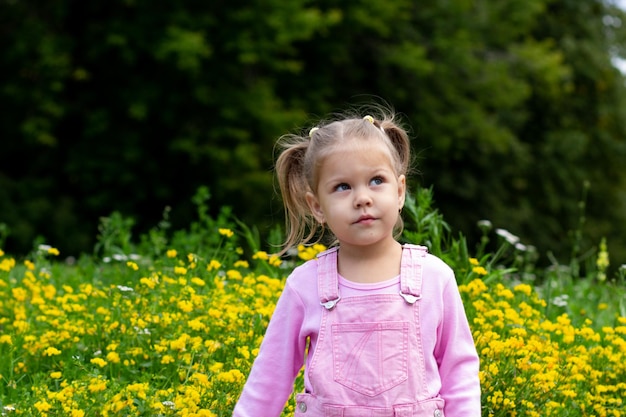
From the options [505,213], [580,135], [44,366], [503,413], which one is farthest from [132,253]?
[580,135]

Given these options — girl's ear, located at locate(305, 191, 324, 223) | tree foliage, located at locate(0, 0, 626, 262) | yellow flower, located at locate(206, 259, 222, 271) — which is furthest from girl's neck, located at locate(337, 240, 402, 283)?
tree foliage, located at locate(0, 0, 626, 262)

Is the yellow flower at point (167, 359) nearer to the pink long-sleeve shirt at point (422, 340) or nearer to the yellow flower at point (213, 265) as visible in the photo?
the yellow flower at point (213, 265)

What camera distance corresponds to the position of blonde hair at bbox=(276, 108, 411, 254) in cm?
271

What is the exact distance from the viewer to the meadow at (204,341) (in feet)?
11.5

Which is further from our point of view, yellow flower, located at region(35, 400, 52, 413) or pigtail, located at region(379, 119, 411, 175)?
yellow flower, located at region(35, 400, 52, 413)

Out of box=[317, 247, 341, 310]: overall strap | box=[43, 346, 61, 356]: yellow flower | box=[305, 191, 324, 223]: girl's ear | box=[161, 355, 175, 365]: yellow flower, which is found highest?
box=[305, 191, 324, 223]: girl's ear

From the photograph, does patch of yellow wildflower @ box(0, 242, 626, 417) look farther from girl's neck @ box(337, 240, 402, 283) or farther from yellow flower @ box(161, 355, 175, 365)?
girl's neck @ box(337, 240, 402, 283)

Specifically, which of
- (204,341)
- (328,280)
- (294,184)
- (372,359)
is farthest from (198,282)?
(372,359)

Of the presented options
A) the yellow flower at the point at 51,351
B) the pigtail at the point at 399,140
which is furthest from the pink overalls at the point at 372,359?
the yellow flower at the point at 51,351

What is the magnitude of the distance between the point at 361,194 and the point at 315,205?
0.23m

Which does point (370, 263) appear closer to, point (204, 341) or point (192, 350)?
point (192, 350)

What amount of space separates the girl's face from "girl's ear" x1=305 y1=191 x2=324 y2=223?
89 mm

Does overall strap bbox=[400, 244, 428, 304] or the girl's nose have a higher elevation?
the girl's nose

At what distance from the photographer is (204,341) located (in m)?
4.22
